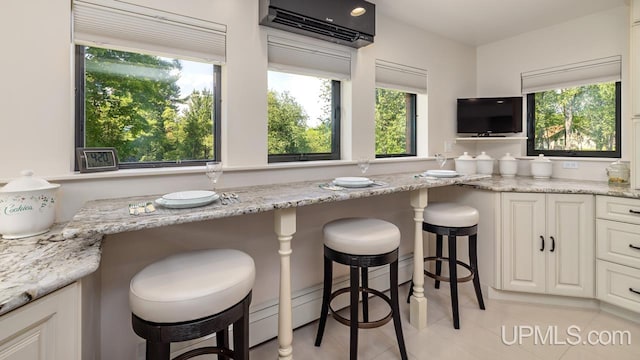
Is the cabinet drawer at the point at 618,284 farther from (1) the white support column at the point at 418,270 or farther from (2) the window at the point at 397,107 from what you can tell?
(2) the window at the point at 397,107

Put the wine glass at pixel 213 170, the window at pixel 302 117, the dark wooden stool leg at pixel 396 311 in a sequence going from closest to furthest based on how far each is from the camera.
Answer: the wine glass at pixel 213 170 < the dark wooden stool leg at pixel 396 311 < the window at pixel 302 117

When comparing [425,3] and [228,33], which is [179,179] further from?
[425,3]

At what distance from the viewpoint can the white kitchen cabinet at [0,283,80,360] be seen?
687 mm

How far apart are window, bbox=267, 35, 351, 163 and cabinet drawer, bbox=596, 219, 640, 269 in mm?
2030

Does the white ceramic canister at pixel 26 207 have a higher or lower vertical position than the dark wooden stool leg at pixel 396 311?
higher

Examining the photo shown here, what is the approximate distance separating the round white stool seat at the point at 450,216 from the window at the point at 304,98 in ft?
2.83

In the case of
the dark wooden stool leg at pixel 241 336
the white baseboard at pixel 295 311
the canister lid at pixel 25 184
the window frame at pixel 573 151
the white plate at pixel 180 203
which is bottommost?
the white baseboard at pixel 295 311

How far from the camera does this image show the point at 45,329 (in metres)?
0.78

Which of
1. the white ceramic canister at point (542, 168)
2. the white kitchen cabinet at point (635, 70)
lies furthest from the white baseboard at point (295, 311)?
the white kitchen cabinet at point (635, 70)

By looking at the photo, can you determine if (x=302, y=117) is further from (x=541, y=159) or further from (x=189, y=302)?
(x=541, y=159)

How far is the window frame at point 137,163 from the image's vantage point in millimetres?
1479

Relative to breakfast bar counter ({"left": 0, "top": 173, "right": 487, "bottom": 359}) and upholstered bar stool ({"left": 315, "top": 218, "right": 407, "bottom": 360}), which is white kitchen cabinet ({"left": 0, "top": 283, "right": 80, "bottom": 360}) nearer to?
breakfast bar counter ({"left": 0, "top": 173, "right": 487, "bottom": 359})

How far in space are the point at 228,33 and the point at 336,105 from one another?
39.0 inches

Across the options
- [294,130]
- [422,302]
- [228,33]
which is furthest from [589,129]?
[228,33]
